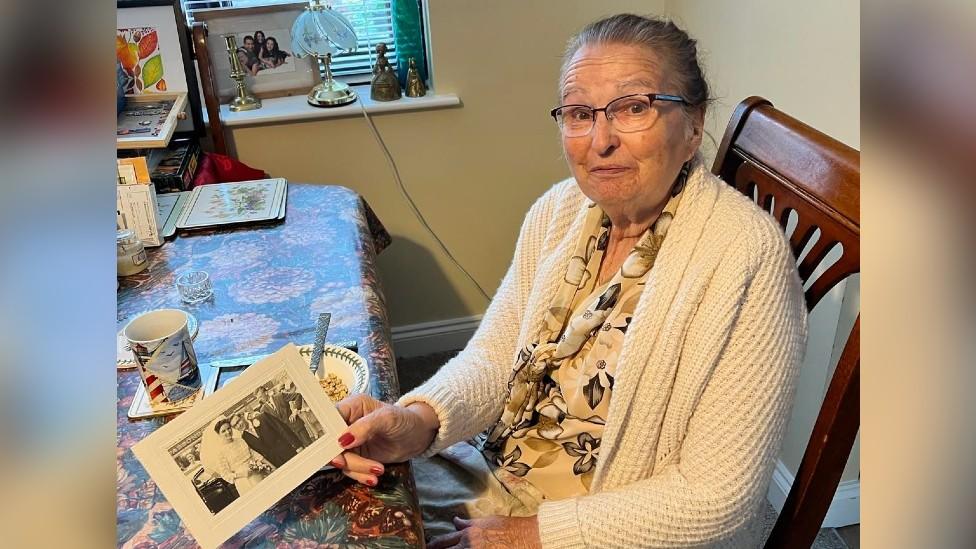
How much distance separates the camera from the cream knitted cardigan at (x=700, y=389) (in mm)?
894

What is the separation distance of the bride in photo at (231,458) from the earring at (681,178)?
0.66 meters

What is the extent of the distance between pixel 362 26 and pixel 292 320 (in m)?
1.26

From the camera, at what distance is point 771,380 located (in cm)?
89

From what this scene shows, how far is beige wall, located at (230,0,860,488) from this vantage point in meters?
1.70

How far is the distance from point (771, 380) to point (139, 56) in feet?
5.52

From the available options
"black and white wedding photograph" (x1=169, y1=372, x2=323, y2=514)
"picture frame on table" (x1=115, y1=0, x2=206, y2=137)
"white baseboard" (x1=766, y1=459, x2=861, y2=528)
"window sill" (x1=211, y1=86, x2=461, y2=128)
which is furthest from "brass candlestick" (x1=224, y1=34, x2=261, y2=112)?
"white baseboard" (x1=766, y1=459, x2=861, y2=528)

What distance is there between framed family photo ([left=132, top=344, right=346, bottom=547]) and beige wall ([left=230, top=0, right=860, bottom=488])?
3.75ft

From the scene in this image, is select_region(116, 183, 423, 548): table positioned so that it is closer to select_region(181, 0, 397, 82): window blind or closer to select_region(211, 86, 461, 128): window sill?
select_region(211, 86, 461, 128): window sill

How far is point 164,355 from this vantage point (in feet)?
3.22

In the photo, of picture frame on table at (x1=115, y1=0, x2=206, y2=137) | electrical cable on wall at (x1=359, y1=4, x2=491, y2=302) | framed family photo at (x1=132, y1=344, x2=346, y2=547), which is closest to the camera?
framed family photo at (x1=132, y1=344, x2=346, y2=547)

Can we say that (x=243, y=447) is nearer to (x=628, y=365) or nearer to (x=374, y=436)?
(x=374, y=436)

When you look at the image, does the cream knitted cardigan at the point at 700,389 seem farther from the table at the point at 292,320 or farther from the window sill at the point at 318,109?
the window sill at the point at 318,109

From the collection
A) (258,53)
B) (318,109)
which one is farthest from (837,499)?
(258,53)
